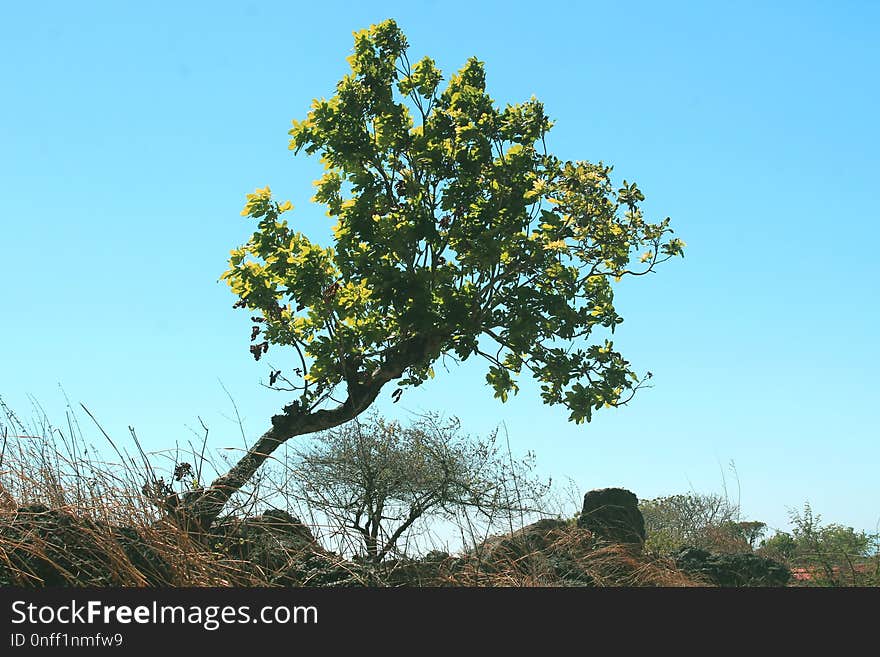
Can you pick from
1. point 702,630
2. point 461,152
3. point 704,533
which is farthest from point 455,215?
point 702,630

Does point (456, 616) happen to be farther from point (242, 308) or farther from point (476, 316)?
point (242, 308)

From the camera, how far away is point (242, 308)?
1372cm

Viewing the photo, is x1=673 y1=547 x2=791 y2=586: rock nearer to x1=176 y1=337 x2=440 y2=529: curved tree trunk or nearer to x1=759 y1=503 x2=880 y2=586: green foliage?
x1=759 y1=503 x2=880 y2=586: green foliage

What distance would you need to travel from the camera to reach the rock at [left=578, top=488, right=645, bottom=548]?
1330cm

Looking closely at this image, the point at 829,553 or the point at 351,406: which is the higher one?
the point at 351,406

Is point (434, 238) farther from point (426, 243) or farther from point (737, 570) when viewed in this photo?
point (737, 570)

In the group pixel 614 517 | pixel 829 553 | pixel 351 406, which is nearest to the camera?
pixel 829 553

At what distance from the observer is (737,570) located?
37.1ft

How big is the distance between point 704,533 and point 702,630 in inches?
427

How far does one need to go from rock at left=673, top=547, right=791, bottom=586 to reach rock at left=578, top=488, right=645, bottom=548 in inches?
54.8

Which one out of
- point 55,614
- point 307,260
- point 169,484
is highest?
point 307,260

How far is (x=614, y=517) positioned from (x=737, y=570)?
8.99 ft

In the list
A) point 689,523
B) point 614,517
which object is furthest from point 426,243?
point 689,523

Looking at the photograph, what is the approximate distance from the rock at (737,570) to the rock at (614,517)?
54.8 inches
